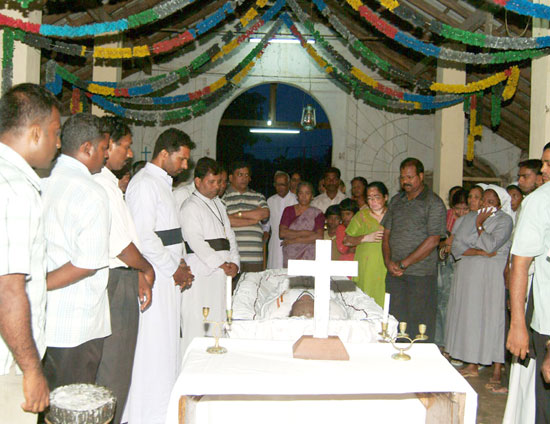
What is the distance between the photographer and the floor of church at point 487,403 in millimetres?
3685

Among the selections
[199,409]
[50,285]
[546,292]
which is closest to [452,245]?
[546,292]

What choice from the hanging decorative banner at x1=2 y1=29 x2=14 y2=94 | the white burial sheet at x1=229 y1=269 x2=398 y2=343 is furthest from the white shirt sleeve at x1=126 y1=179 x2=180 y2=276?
the hanging decorative banner at x1=2 y1=29 x2=14 y2=94

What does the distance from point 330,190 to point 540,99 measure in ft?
9.18

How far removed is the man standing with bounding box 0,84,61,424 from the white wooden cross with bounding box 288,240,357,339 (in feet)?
3.05

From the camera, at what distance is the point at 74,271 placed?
87.4 inches

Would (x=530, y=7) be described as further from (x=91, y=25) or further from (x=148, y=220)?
(x=91, y=25)

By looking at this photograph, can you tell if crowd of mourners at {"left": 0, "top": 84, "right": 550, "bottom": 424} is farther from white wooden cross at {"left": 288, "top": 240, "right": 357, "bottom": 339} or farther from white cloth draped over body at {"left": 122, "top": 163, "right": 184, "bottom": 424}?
white wooden cross at {"left": 288, "top": 240, "right": 357, "bottom": 339}

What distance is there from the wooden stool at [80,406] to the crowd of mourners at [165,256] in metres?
0.06

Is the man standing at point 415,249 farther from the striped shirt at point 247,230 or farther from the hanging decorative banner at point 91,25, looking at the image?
the hanging decorative banner at point 91,25

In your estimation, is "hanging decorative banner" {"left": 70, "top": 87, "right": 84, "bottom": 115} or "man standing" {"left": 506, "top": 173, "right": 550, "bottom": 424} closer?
"man standing" {"left": 506, "top": 173, "right": 550, "bottom": 424}

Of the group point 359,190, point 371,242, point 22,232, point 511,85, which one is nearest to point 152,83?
point 359,190

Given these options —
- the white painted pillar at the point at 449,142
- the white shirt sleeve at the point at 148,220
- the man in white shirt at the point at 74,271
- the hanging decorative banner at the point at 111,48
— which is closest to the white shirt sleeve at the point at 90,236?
the man in white shirt at the point at 74,271

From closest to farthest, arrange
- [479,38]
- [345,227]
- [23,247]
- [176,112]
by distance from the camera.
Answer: [23,247] → [479,38] → [345,227] → [176,112]

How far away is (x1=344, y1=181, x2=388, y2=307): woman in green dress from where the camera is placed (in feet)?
14.9
